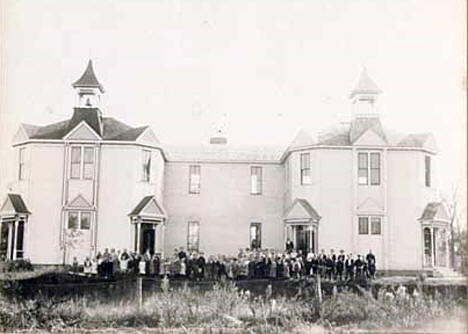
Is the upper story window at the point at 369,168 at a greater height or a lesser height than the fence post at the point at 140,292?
greater

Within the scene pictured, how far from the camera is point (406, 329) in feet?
18.0

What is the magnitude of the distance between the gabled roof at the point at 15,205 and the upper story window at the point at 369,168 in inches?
99.0


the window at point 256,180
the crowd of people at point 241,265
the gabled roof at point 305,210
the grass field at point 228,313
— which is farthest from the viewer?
the window at point 256,180

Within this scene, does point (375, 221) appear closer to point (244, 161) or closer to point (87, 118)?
point (244, 161)

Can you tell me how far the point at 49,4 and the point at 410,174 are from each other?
3.07 meters

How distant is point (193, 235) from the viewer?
5.73 m

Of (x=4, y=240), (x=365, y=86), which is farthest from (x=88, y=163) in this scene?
(x=365, y=86)

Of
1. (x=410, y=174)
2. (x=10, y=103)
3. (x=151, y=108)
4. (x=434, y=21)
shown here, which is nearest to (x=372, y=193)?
(x=410, y=174)

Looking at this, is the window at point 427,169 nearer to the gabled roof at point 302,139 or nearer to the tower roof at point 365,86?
the tower roof at point 365,86

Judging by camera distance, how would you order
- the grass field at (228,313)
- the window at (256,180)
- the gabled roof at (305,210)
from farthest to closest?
the window at (256,180), the gabled roof at (305,210), the grass field at (228,313)

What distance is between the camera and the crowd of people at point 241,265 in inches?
220

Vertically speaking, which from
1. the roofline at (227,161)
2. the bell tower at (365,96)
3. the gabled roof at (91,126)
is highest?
the bell tower at (365,96)

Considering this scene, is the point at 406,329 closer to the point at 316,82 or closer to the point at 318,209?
the point at 318,209

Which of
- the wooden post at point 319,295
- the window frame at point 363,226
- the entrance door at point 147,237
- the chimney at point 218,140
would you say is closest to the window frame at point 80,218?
the entrance door at point 147,237
